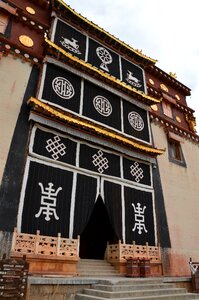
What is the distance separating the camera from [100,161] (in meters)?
10.2

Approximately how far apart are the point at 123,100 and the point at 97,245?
271 inches

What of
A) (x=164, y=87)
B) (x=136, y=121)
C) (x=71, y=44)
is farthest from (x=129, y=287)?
(x=164, y=87)

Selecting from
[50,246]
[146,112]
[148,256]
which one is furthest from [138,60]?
[50,246]

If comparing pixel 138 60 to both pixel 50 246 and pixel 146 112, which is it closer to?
pixel 146 112

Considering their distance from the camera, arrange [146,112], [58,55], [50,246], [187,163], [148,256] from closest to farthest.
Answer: [50,246]
[148,256]
[58,55]
[146,112]
[187,163]

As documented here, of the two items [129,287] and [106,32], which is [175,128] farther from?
[129,287]

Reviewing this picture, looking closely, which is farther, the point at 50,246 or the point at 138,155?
the point at 138,155

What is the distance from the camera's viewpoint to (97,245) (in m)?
10.9

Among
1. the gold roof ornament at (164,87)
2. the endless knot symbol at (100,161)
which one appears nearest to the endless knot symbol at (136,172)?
the endless knot symbol at (100,161)

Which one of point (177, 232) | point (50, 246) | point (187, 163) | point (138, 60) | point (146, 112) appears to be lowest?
point (50, 246)

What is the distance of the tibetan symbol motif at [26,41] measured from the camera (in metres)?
10.8

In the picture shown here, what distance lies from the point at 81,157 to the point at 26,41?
5673mm

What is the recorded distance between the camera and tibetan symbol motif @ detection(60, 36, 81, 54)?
Result: 38.3 feet

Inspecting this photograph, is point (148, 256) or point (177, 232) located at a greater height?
point (177, 232)
